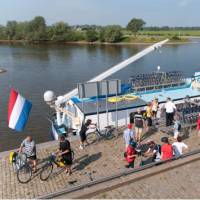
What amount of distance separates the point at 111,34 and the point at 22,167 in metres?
98.9

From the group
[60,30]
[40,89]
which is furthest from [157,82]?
[60,30]

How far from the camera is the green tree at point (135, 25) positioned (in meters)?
144

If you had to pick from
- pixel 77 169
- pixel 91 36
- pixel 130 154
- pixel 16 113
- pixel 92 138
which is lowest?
pixel 77 169

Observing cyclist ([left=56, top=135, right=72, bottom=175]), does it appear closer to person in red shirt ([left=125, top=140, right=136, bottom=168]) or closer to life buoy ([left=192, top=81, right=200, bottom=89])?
person in red shirt ([left=125, top=140, right=136, bottom=168])

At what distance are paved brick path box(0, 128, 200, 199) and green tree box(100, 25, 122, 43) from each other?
94597 mm

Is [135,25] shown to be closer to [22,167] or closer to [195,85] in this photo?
[195,85]

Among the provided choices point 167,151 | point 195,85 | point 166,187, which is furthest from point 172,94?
point 166,187

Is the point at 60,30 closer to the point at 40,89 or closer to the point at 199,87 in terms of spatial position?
the point at 40,89

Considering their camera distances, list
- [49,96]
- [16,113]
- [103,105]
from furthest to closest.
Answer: [49,96], [103,105], [16,113]

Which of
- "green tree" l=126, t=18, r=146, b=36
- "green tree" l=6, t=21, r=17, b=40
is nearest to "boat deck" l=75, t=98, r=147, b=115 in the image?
"green tree" l=6, t=21, r=17, b=40

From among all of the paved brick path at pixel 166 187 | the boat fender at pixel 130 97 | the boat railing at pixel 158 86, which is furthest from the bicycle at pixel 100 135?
the boat railing at pixel 158 86

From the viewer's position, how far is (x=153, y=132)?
43.6 ft

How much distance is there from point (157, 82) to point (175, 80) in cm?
146

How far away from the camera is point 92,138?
12797 mm
